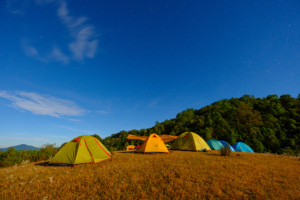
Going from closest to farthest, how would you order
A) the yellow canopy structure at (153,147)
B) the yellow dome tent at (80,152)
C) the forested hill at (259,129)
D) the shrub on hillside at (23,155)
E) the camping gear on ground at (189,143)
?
the yellow dome tent at (80,152)
the shrub on hillside at (23,155)
the yellow canopy structure at (153,147)
the camping gear on ground at (189,143)
the forested hill at (259,129)

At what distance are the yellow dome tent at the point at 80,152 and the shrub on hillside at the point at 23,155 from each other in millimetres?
4644

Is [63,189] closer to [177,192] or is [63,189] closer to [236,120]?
[177,192]

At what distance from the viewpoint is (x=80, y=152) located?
8.20 meters

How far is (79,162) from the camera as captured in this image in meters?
7.88

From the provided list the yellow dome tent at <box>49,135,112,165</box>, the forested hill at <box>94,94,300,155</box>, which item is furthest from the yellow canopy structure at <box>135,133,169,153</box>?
the forested hill at <box>94,94,300,155</box>

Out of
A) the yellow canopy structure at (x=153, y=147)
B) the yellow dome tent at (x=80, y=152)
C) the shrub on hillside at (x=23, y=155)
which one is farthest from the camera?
the yellow canopy structure at (x=153, y=147)

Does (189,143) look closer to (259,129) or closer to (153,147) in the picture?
(153,147)

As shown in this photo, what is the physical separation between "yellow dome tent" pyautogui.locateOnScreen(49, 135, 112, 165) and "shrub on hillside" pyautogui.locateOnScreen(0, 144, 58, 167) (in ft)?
15.2

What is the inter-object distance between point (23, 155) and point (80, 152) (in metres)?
6.48

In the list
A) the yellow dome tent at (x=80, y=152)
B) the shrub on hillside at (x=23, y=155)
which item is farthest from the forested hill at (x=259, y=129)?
the yellow dome tent at (x=80, y=152)

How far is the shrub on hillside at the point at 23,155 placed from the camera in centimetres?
938

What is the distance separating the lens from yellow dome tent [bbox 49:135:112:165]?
312 inches

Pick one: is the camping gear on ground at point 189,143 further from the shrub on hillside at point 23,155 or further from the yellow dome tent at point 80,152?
the shrub on hillside at point 23,155

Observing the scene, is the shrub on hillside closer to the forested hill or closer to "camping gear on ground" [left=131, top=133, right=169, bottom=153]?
"camping gear on ground" [left=131, top=133, right=169, bottom=153]
